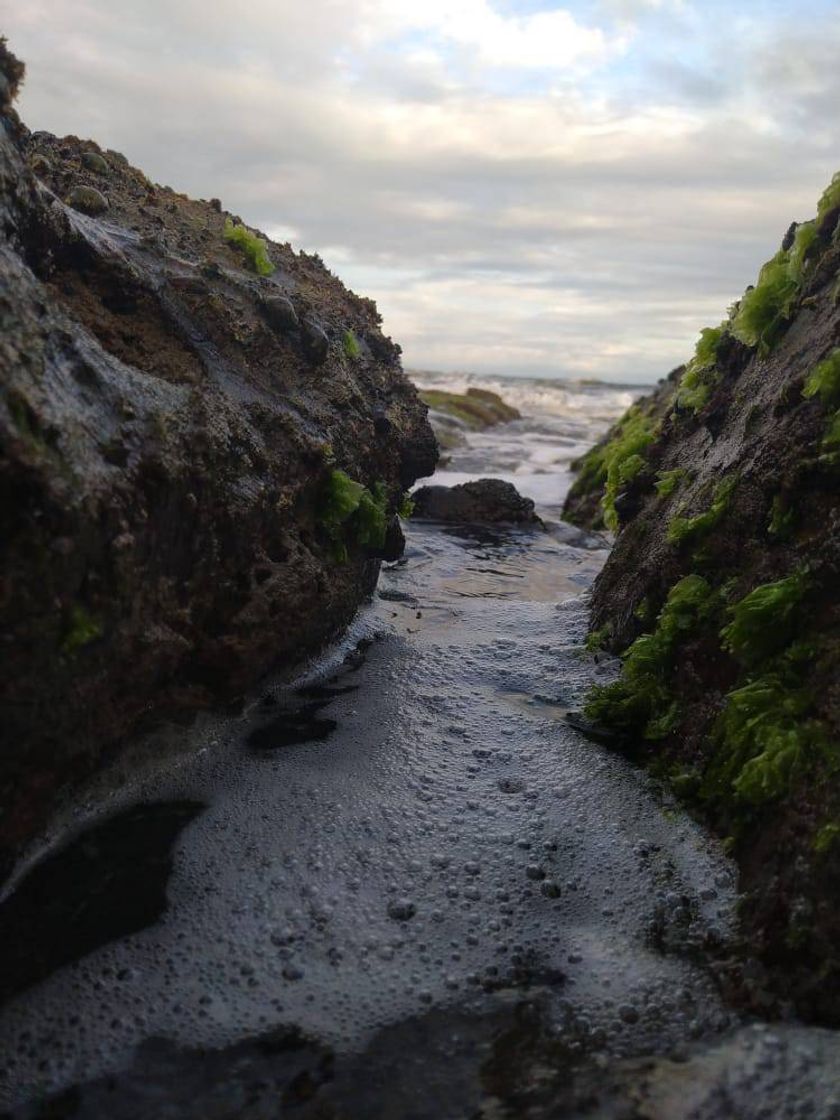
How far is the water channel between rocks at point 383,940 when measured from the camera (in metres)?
2.41

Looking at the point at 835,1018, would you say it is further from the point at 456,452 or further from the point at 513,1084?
the point at 456,452

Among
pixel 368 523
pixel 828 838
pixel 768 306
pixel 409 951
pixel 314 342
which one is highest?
pixel 768 306

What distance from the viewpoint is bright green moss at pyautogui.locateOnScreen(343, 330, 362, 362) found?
621 cm

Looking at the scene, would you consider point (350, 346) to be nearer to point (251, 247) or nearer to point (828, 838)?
point (251, 247)

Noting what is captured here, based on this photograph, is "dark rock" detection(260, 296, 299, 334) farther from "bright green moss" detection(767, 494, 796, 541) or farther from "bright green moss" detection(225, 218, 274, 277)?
"bright green moss" detection(767, 494, 796, 541)

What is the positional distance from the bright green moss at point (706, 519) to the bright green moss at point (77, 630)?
9.79 feet

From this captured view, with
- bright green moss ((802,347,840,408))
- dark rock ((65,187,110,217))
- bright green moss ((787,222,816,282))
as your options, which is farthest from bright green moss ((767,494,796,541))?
dark rock ((65,187,110,217))

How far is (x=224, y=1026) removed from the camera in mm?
2613

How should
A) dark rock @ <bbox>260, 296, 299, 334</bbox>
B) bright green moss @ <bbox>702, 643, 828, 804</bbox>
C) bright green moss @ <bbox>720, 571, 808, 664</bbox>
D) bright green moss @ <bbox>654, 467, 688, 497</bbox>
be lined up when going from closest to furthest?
bright green moss @ <bbox>702, 643, 828, 804</bbox> < bright green moss @ <bbox>720, 571, 808, 664</bbox> < dark rock @ <bbox>260, 296, 299, 334</bbox> < bright green moss @ <bbox>654, 467, 688, 497</bbox>

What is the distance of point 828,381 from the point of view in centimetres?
370

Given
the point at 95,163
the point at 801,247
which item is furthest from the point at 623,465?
the point at 95,163

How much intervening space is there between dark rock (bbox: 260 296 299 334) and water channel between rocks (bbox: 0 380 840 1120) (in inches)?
92.4

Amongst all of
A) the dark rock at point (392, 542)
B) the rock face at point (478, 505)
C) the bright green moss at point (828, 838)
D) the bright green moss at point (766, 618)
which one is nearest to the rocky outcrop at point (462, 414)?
the rock face at point (478, 505)

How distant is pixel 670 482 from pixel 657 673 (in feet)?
5.10
